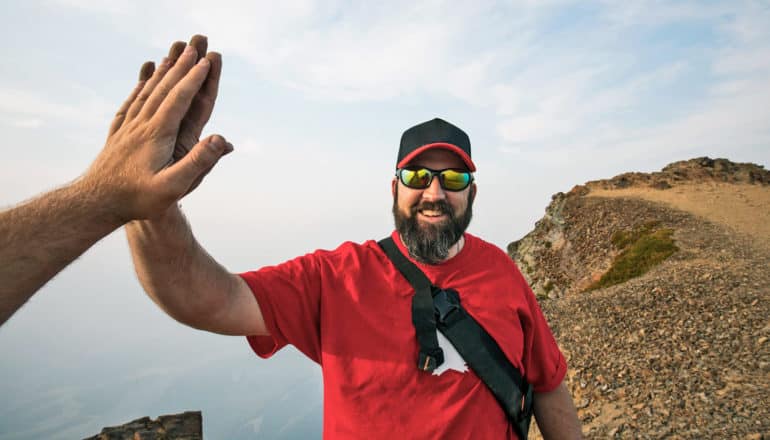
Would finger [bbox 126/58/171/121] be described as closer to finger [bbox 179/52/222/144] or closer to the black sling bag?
finger [bbox 179/52/222/144]

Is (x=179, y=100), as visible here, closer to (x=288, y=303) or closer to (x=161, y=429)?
(x=288, y=303)

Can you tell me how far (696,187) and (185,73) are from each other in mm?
37866

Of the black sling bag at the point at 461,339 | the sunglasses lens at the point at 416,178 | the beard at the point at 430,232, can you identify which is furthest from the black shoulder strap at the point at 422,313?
the sunglasses lens at the point at 416,178

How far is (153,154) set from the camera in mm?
1513

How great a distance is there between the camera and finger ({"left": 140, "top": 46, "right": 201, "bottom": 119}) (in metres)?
1.60

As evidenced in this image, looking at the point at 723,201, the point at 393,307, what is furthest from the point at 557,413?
the point at 723,201

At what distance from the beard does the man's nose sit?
42mm

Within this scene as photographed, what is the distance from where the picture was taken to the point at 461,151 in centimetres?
349

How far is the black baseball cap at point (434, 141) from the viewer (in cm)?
348

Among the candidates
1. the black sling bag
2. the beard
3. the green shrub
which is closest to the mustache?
the beard

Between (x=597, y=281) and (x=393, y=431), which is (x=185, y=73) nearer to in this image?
(x=393, y=431)

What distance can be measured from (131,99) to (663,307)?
15.1m

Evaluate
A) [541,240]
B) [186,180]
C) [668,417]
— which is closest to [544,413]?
[186,180]

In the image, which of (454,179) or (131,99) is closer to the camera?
(131,99)
